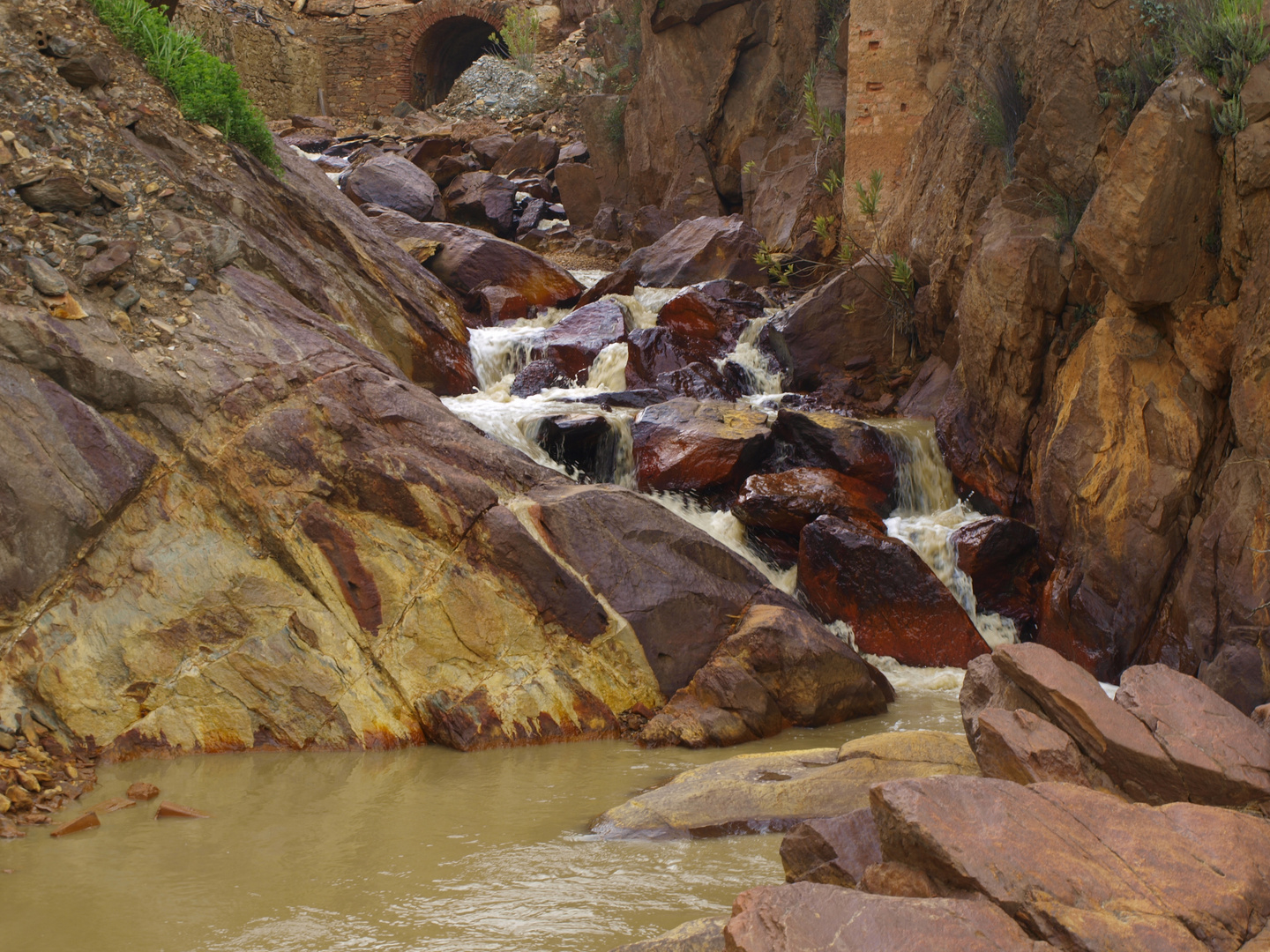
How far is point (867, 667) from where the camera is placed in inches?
245

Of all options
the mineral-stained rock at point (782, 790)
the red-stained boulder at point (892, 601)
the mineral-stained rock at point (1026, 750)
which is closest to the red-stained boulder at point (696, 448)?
the red-stained boulder at point (892, 601)

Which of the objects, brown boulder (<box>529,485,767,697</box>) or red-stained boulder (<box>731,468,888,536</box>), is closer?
brown boulder (<box>529,485,767,697</box>)

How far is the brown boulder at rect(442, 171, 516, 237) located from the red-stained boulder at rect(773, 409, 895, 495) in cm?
941

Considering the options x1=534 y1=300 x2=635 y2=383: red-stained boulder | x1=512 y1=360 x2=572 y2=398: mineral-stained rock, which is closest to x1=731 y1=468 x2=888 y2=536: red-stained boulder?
x1=512 y1=360 x2=572 y2=398: mineral-stained rock

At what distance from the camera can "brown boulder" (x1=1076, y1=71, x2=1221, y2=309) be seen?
6129mm

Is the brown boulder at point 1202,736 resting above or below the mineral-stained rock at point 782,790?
above

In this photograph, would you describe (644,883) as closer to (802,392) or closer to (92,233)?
(92,233)

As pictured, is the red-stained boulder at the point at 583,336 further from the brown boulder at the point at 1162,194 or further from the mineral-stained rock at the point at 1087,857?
the mineral-stained rock at the point at 1087,857

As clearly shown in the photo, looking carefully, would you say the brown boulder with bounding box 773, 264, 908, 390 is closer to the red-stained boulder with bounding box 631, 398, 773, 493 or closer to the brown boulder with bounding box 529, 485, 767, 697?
the red-stained boulder with bounding box 631, 398, 773, 493

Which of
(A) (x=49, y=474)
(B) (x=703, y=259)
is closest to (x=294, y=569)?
(A) (x=49, y=474)

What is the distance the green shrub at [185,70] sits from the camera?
7.77m

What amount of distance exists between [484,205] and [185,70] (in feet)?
29.6

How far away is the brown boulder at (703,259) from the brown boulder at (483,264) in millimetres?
1010

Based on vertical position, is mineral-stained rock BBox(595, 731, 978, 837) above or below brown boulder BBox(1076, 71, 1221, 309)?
below
